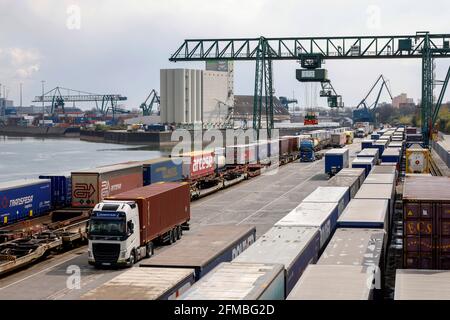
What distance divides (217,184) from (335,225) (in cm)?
3200

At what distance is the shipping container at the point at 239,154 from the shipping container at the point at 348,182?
21.9m

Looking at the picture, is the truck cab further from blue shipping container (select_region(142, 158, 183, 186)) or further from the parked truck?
blue shipping container (select_region(142, 158, 183, 186))

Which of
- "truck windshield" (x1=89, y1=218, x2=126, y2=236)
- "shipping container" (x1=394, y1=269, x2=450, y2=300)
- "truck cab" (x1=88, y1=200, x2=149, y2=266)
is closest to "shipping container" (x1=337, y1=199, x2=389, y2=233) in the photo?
"shipping container" (x1=394, y1=269, x2=450, y2=300)

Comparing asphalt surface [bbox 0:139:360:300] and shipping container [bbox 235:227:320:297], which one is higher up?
shipping container [bbox 235:227:320:297]

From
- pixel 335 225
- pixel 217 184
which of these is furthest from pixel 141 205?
pixel 217 184

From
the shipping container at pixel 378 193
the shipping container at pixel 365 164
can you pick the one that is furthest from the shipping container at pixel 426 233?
the shipping container at pixel 365 164

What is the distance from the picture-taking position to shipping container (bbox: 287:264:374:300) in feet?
53.6

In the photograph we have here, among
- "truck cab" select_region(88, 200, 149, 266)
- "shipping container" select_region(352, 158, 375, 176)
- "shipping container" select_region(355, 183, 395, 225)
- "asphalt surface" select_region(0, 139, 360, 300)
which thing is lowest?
"asphalt surface" select_region(0, 139, 360, 300)

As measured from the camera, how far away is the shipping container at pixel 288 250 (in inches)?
800

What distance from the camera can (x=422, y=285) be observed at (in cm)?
1811

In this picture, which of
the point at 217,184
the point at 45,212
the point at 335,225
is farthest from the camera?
the point at 217,184

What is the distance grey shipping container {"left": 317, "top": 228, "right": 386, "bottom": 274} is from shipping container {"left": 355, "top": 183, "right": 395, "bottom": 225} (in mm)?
9081
